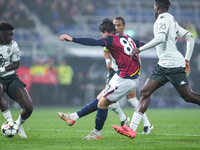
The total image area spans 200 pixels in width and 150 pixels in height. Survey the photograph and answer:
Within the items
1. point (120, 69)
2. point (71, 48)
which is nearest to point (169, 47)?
point (120, 69)

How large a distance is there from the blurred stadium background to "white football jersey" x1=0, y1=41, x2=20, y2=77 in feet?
37.9

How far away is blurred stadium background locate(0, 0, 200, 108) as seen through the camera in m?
19.9

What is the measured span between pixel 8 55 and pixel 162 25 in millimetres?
2971

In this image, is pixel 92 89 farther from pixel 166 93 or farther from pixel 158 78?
pixel 158 78

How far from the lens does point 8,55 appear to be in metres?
7.60

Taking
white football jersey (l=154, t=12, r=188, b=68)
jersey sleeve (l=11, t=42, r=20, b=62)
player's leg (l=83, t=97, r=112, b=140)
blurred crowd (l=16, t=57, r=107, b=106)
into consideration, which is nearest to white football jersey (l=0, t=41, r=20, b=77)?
jersey sleeve (l=11, t=42, r=20, b=62)

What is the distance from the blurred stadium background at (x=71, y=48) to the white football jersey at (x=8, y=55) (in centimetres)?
1154

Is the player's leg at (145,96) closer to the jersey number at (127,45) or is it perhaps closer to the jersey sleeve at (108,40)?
the jersey number at (127,45)

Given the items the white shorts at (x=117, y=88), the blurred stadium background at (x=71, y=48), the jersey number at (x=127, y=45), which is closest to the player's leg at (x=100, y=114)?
the white shorts at (x=117, y=88)

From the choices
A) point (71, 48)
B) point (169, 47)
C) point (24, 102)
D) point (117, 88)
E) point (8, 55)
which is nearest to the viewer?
point (117, 88)

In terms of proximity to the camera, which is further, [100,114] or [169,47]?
[100,114]

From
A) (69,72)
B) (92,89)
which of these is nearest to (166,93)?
(92,89)

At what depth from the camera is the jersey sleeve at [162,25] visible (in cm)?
651

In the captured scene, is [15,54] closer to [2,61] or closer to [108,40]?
[2,61]
